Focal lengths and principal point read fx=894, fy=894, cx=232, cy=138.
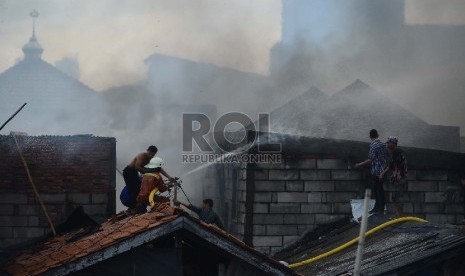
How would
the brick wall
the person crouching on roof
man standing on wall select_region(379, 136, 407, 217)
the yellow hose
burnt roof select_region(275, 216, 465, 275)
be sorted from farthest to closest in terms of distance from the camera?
the brick wall
man standing on wall select_region(379, 136, 407, 217)
the yellow hose
the person crouching on roof
burnt roof select_region(275, 216, 465, 275)

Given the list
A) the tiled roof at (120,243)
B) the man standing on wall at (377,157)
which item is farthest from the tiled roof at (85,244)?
the man standing on wall at (377,157)

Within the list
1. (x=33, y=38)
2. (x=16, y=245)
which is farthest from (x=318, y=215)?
(x=33, y=38)

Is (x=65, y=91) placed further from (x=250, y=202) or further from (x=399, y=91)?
(x=250, y=202)

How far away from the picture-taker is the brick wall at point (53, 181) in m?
18.6

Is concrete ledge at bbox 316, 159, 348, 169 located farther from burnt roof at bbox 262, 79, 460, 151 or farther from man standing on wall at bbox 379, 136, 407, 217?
burnt roof at bbox 262, 79, 460, 151

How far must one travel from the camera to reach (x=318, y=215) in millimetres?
19547

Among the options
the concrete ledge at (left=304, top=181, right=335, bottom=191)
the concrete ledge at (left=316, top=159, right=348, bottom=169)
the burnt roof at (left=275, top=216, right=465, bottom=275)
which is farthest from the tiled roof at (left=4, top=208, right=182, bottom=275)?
the concrete ledge at (left=316, top=159, right=348, bottom=169)

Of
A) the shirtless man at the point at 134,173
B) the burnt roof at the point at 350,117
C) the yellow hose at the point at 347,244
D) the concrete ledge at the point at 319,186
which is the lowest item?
the yellow hose at the point at 347,244

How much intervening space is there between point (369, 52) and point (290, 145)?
16031 mm

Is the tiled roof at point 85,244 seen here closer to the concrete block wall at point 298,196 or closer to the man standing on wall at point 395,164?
the man standing on wall at point 395,164

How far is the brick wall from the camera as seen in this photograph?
61.1 feet

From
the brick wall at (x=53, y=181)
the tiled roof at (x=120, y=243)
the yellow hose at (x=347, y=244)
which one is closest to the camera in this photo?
the tiled roof at (x=120, y=243)

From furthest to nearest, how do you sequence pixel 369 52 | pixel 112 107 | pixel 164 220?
pixel 369 52, pixel 112 107, pixel 164 220

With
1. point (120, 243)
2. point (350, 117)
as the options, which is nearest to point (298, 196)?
point (120, 243)
